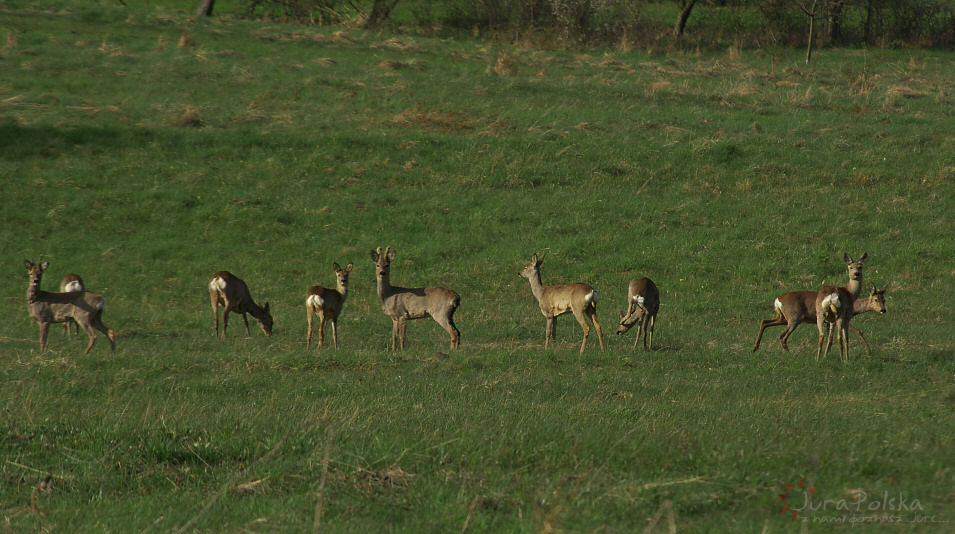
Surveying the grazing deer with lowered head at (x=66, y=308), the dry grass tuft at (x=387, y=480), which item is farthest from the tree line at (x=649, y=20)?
the dry grass tuft at (x=387, y=480)

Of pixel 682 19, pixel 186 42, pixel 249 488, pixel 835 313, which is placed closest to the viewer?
pixel 249 488

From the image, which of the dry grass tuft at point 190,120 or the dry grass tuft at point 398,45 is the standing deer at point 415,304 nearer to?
the dry grass tuft at point 190,120

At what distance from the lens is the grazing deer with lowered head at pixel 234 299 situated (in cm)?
1605

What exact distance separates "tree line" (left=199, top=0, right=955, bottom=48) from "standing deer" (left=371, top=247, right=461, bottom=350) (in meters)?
26.9

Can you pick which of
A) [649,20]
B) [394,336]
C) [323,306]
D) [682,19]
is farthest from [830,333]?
[649,20]

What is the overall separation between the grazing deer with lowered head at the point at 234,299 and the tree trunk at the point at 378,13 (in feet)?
93.6

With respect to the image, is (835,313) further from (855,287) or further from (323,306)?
(323,306)

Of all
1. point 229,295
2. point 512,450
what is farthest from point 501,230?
point 512,450

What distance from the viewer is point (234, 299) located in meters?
16.2

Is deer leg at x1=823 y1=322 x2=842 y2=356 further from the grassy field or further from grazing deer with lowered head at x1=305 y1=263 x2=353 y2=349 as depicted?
grazing deer with lowered head at x1=305 y1=263 x2=353 y2=349

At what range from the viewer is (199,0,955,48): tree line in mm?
40750

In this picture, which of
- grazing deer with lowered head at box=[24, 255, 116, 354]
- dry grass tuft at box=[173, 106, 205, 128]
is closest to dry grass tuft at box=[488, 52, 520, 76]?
dry grass tuft at box=[173, 106, 205, 128]

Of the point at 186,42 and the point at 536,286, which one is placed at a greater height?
the point at 186,42

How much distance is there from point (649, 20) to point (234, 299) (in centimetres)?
3267
